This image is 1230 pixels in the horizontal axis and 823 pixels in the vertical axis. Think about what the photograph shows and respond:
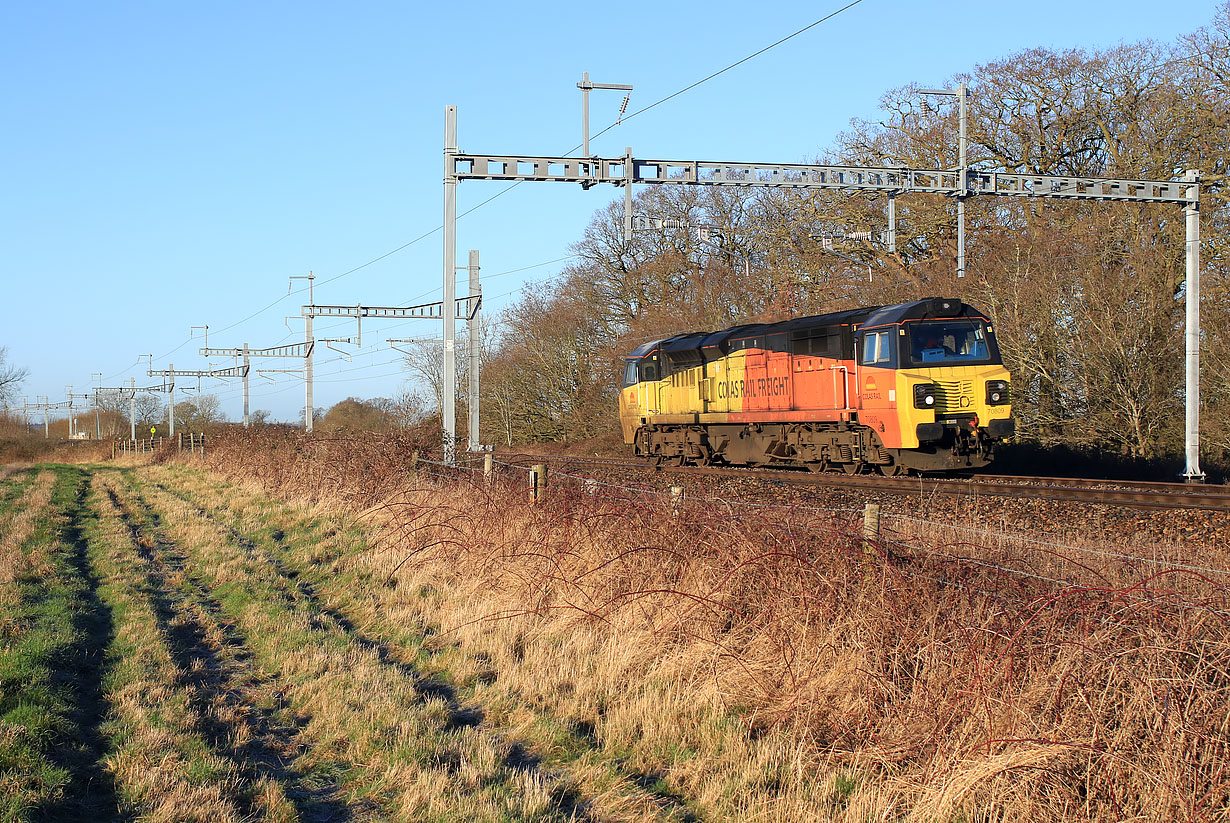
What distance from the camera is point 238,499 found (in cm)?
2183

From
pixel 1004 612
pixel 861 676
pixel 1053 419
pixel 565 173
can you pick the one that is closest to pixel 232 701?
pixel 861 676

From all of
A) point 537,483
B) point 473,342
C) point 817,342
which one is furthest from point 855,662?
point 473,342

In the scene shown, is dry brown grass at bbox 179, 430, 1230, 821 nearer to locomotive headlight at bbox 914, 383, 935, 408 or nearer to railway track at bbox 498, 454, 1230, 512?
railway track at bbox 498, 454, 1230, 512

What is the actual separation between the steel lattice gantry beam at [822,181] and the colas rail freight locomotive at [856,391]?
8.78ft

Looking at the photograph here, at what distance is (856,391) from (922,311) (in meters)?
1.99

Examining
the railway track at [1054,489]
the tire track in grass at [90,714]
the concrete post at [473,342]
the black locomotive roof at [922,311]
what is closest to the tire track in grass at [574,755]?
the tire track in grass at [90,714]

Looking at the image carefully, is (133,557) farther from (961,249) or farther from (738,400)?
(961,249)

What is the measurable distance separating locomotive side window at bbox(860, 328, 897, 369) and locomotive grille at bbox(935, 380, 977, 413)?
3.10ft

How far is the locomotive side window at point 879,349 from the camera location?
17.5 m

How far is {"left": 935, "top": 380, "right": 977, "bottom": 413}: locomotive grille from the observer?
1734cm

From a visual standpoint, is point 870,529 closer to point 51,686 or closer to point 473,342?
point 51,686

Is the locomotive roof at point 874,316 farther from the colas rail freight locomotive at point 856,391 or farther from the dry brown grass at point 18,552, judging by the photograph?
the dry brown grass at point 18,552

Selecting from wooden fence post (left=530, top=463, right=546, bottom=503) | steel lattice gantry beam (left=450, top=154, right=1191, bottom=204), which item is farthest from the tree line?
wooden fence post (left=530, top=463, right=546, bottom=503)

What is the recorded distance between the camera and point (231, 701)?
722 cm
